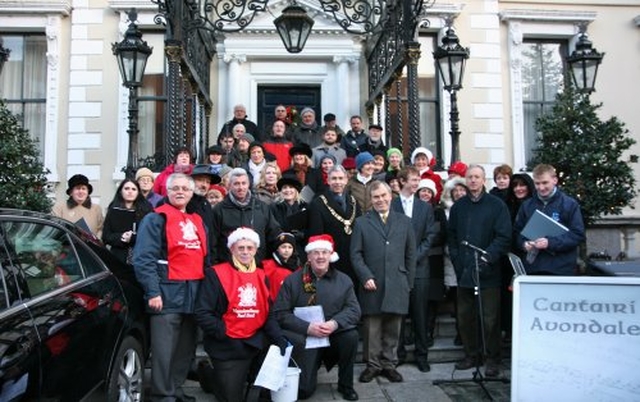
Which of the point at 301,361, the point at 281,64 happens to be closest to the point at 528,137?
the point at 281,64

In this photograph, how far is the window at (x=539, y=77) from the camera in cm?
Answer: 1309

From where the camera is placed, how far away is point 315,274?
511 centimetres

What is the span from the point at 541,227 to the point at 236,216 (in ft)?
9.30

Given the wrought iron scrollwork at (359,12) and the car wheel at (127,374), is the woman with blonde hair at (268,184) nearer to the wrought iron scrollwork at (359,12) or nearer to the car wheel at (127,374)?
the car wheel at (127,374)

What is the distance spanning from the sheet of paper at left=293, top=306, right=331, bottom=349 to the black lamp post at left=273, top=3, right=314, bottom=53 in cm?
520

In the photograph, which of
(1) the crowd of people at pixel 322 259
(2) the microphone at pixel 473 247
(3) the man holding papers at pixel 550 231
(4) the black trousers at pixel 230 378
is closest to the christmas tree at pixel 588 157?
(1) the crowd of people at pixel 322 259

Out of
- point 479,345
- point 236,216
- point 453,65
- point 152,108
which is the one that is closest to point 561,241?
point 479,345

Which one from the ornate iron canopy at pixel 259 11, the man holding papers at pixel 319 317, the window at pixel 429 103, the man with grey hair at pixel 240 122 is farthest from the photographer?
the window at pixel 429 103

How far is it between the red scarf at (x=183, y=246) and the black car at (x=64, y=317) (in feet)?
1.25

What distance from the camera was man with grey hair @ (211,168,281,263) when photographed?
5430 millimetres

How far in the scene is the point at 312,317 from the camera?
494cm

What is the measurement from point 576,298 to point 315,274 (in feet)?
6.95

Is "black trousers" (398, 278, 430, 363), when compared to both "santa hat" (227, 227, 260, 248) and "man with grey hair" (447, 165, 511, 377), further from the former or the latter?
"santa hat" (227, 227, 260, 248)

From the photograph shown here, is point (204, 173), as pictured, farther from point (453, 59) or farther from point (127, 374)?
point (453, 59)
